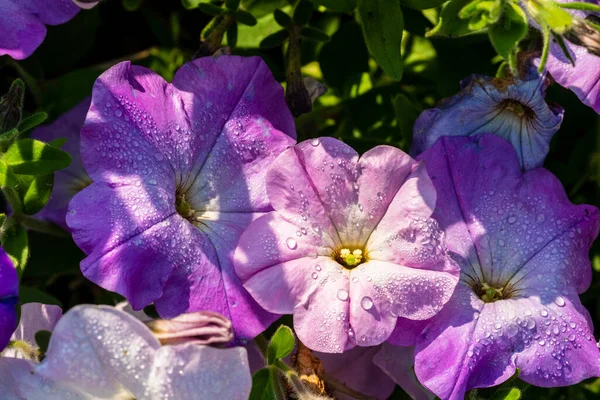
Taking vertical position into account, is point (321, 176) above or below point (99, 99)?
below

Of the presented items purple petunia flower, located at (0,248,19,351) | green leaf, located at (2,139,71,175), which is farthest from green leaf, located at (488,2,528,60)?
purple petunia flower, located at (0,248,19,351)

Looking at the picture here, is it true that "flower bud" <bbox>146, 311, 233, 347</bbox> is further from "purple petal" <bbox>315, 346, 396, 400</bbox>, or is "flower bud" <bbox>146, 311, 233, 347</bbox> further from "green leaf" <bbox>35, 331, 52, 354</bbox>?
"purple petal" <bbox>315, 346, 396, 400</bbox>

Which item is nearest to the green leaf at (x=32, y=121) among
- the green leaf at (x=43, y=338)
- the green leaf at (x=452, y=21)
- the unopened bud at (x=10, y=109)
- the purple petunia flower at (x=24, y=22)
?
the unopened bud at (x=10, y=109)

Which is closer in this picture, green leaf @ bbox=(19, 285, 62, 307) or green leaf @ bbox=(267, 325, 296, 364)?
green leaf @ bbox=(267, 325, 296, 364)

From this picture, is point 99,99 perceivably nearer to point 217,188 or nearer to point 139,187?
point 139,187

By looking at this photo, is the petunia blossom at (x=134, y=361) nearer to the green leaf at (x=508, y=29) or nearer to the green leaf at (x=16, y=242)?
the green leaf at (x=16, y=242)

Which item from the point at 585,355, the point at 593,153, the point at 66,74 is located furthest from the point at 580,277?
the point at 66,74
